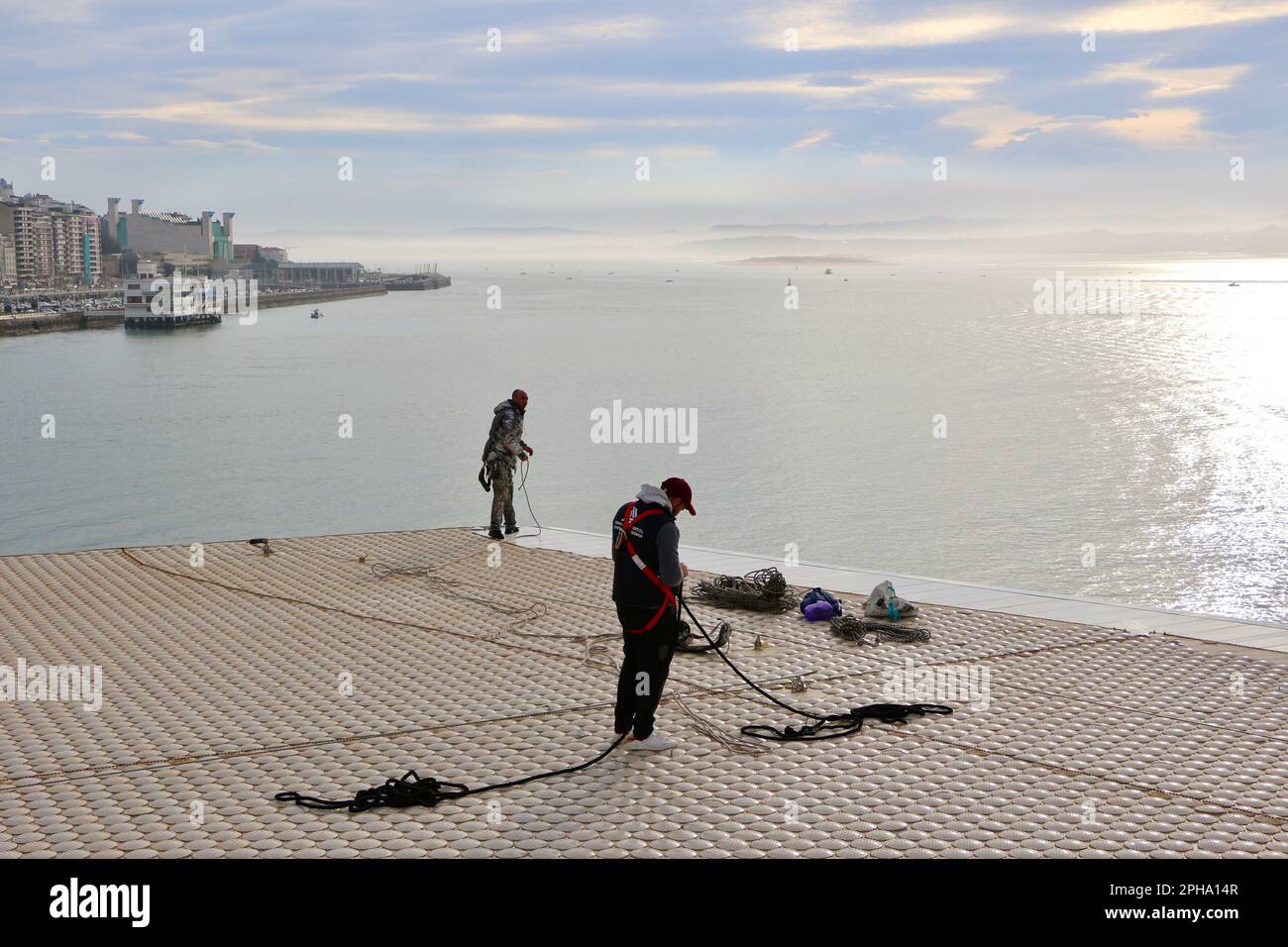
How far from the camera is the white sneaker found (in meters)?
5.06

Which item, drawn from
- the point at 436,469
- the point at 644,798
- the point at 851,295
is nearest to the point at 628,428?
the point at 436,469

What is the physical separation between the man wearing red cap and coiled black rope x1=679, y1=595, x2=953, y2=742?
209 millimetres

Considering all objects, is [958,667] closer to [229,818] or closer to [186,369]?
[229,818]

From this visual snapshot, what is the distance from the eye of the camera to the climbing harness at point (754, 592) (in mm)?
7543

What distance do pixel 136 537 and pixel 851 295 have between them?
12963 centimetres

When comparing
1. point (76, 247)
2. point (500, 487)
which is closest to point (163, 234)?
point (76, 247)

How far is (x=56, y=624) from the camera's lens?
7129 mm

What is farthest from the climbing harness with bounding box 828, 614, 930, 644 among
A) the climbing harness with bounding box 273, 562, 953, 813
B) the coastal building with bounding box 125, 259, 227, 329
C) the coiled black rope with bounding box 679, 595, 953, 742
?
the coastal building with bounding box 125, 259, 227, 329

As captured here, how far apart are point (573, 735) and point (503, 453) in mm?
4865

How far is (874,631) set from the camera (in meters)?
7.05

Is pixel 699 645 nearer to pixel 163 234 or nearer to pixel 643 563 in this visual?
pixel 643 563

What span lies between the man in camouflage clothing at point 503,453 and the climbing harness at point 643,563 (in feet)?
16.4

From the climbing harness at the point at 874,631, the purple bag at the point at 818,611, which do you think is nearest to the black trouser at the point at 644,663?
the climbing harness at the point at 874,631

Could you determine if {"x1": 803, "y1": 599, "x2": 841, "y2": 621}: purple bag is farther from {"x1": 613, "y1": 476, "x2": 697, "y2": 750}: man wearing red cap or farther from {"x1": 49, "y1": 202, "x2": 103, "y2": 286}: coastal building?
{"x1": 49, "y1": 202, "x2": 103, "y2": 286}: coastal building
